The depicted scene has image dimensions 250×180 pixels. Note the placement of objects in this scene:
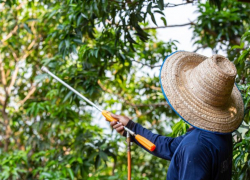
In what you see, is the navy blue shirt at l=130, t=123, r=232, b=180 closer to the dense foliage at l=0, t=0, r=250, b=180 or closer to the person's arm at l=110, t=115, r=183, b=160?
the person's arm at l=110, t=115, r=183, b=160

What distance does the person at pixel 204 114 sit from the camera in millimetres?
1262

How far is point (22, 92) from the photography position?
352cm

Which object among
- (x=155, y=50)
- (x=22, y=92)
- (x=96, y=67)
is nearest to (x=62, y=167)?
(x=96, y=67)

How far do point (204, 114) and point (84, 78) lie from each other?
1322mm

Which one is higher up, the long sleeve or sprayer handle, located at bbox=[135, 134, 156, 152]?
sprayer handle, located at bbox=[135, 134, 156, 152]

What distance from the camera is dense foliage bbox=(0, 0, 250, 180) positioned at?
2279 millimetres

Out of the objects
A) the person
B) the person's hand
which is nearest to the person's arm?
the person's hand

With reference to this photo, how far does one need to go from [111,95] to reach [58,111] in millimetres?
1143

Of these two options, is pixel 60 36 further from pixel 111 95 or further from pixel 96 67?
pixel 111 95

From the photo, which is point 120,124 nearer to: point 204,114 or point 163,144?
point 163,144

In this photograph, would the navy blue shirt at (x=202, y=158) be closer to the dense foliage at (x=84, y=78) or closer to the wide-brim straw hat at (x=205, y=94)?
the wide-brim straw hat at (x=205, y=94)

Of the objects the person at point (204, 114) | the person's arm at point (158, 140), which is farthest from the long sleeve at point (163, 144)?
the person at point (204, 114)

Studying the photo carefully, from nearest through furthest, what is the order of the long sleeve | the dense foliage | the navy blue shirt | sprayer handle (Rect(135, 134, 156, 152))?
the navy blue shirt, sprayer handle (Rect(135, 134, 156, 152)), the long sleeve, the dense foliage

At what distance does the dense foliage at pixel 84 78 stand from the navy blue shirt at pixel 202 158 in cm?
45
